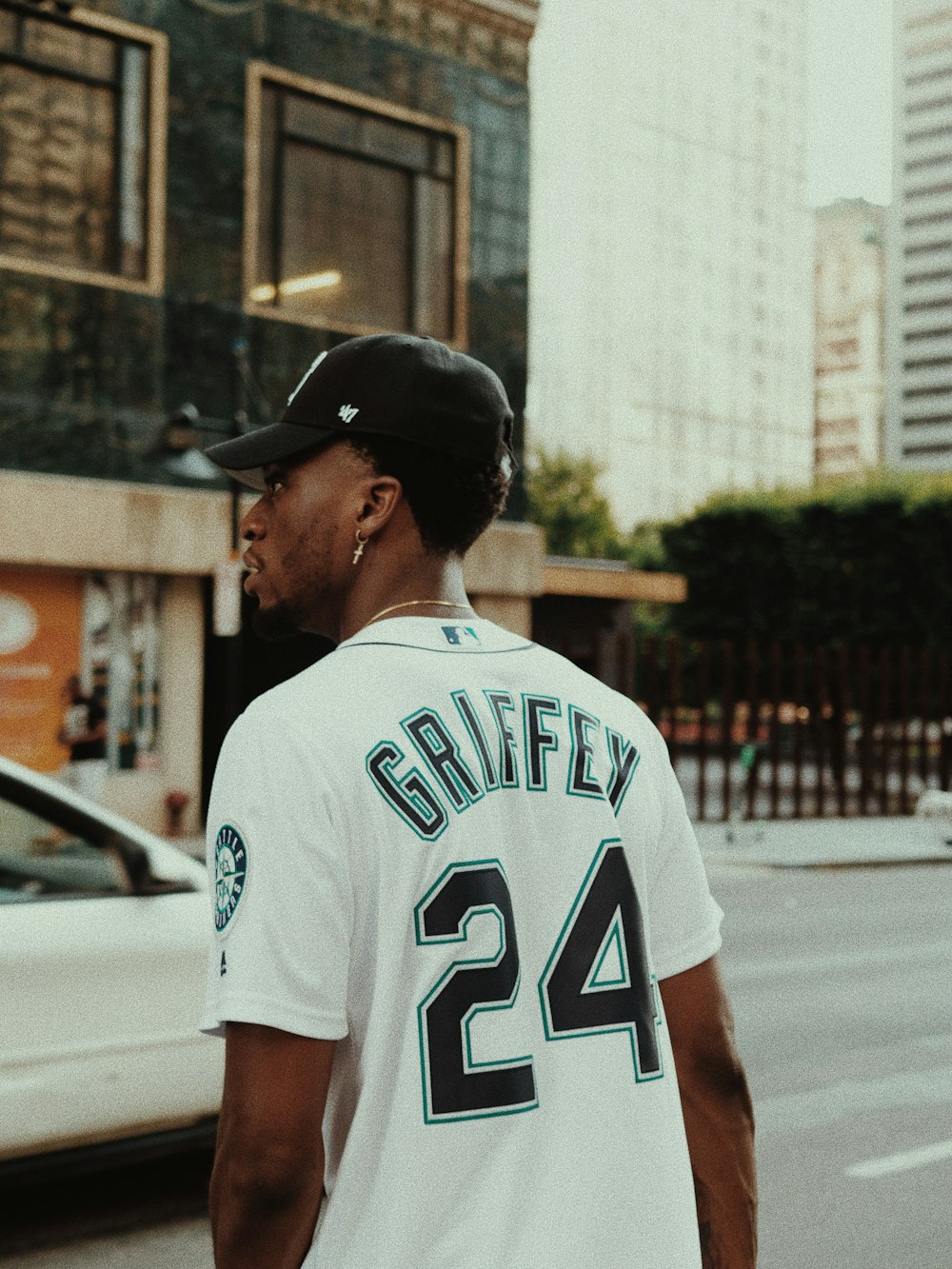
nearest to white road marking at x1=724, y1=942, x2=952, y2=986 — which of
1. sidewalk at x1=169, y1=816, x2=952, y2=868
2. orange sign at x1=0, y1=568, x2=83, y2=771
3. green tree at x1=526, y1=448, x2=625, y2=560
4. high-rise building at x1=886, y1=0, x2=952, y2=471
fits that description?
sidewalk at x1=169, y1=816, x2=952, y2=868

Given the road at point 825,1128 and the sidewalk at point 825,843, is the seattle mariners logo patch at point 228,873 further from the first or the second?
the sidewalk at point 825,843

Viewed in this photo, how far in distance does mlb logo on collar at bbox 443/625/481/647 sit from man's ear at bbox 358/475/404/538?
0.14 meters

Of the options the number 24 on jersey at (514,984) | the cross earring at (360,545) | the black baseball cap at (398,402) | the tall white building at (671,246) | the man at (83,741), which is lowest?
the man at (83,741)

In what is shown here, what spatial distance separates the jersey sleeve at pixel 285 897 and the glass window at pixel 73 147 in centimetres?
1580

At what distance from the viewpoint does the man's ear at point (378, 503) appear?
5.73ft

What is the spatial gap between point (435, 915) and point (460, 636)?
0.31 meters

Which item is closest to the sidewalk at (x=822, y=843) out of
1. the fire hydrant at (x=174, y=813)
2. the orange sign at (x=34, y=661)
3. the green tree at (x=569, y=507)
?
the fire hydrant at (x=174, y=813)

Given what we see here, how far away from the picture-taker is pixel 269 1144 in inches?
59.3

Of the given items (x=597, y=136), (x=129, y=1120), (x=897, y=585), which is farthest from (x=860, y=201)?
(x=129, y=1120)

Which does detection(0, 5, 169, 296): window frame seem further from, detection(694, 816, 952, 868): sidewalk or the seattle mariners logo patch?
the seattle mariners logo patch

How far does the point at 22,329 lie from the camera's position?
1606 centimetres

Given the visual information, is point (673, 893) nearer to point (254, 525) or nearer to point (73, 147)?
point (254, 525)

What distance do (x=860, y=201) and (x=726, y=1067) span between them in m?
165

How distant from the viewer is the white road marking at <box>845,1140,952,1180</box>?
5.64 m
